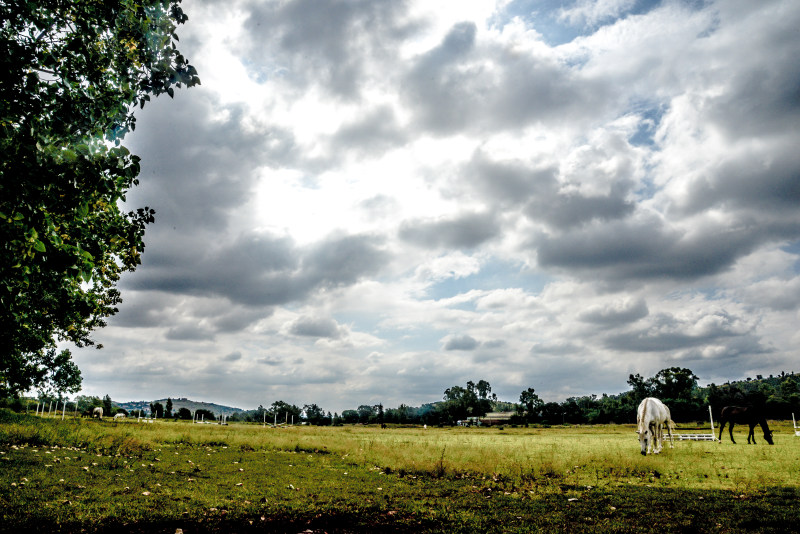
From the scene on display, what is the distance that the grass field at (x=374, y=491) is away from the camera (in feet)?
31.8

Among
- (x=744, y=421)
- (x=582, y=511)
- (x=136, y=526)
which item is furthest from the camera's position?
(x=744, y=421)

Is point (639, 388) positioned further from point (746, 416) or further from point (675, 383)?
point (746, 416)

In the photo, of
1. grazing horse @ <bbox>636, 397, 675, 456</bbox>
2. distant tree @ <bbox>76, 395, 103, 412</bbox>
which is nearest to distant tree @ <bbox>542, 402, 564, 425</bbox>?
grazing horse @ <bbox>636, 397, 675, 456</bbox>

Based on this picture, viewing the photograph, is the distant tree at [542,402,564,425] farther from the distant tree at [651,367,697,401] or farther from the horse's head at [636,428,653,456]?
the horse's head at [636,428,653,456]

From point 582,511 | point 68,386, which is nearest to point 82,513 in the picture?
point 582,511

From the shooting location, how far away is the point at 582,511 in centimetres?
1138

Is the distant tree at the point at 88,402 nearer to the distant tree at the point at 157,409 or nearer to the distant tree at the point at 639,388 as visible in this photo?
the distant tree at the point at 157,409

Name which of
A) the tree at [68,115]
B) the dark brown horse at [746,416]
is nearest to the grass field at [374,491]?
the tree at [68,115]

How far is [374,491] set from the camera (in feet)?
46.7

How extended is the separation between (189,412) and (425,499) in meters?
120

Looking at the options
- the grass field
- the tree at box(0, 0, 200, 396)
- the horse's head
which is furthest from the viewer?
the horse's head

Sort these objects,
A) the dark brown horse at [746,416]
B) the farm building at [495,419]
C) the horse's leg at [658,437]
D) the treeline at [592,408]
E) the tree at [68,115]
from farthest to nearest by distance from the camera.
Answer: the farm building at [495,419] → the treeline at [592,408] → the dark brown horse at [746,416] → the horse's leg at [658,437] → the tree at [68,115]

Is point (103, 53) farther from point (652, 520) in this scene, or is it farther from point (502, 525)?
point (652, 520)

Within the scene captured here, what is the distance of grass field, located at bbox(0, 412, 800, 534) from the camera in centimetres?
968
